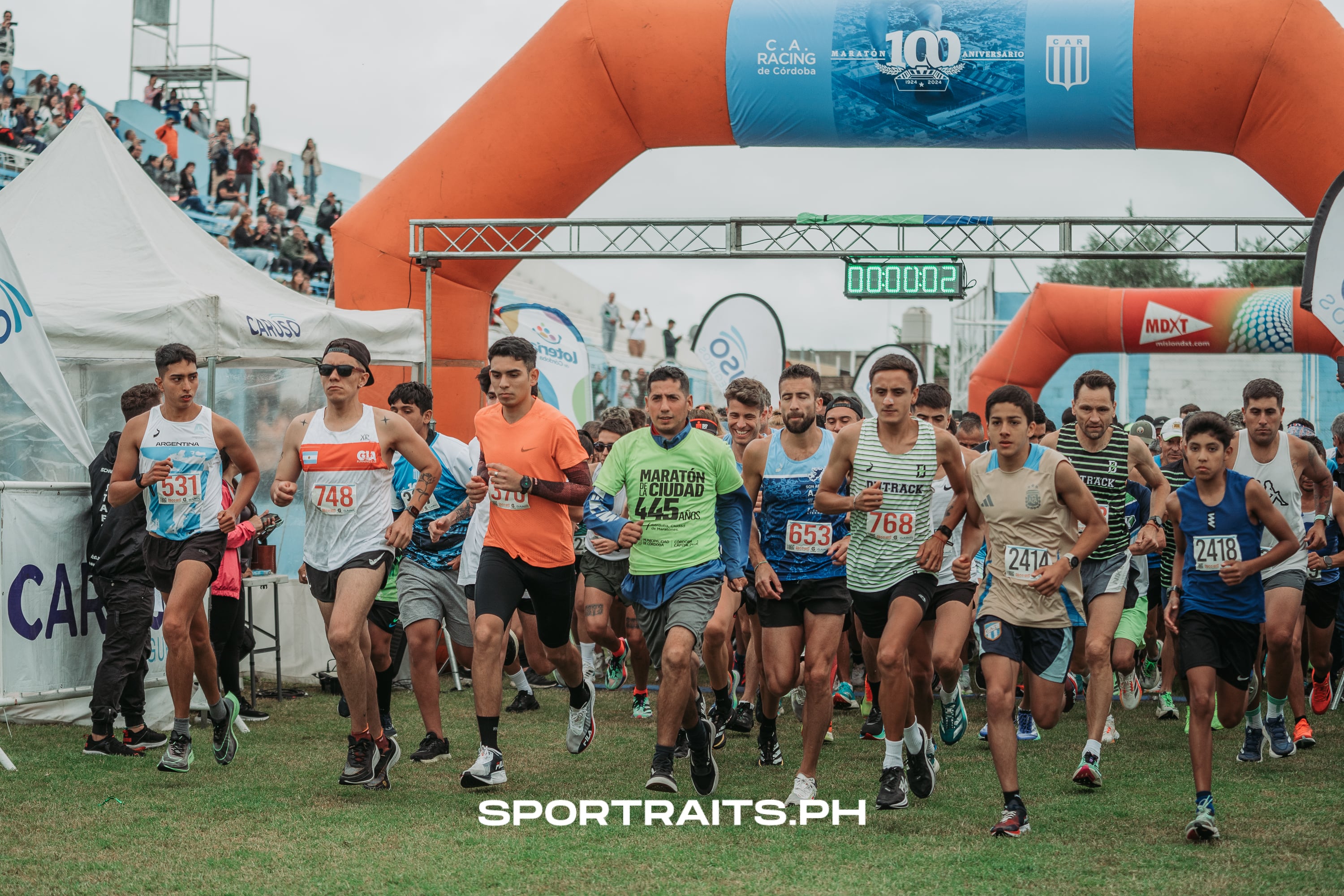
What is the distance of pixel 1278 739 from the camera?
7531mm

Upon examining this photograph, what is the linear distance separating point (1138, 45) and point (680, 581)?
7.71 metres

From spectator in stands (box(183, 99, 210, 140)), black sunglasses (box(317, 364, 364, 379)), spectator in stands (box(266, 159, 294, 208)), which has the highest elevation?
spectator in stands (box(183, 99, 210, 140))

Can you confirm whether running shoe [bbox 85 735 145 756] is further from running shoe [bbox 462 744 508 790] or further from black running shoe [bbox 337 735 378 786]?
running shoe [bbox 462 744 508 790]

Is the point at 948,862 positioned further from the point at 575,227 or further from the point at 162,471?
the point at 575,227

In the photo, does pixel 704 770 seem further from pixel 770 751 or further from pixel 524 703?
pixel 524 703

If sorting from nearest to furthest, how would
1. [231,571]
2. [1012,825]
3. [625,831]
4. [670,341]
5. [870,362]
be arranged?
[1012,825] < [625,831] < [231,571] < [870,362] < [670,341]

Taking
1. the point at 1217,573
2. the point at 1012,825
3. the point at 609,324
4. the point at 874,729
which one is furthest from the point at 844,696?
the point at 609,324

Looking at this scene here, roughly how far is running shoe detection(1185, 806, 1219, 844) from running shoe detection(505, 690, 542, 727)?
5.19 meters

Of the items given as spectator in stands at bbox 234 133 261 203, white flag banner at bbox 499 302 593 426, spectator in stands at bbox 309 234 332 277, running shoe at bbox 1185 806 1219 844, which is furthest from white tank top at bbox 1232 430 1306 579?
spectator in stands at bbox 234 133 261 203

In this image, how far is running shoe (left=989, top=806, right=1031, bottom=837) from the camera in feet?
17.9

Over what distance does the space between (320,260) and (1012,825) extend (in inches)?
792

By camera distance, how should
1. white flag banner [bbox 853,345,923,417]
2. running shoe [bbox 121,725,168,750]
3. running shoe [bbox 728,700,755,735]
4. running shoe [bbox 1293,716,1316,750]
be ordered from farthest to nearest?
white flag banner [bbox 853,345,923,417], running shoe [bbox 728,700,755,735], running shoe [bbox 1293,716,1316,750], running shoe [bbox 121,725,168,750]

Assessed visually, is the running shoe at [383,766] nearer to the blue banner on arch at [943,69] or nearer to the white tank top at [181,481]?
the white tank top at [181,481]

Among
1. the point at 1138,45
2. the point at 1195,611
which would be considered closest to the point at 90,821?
the point at 1195,611
